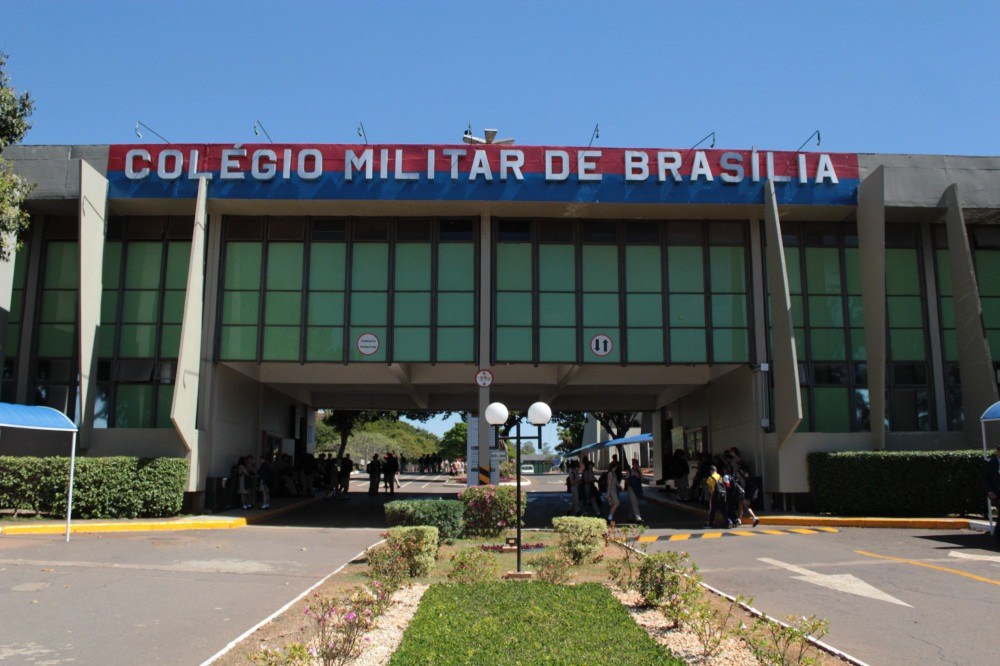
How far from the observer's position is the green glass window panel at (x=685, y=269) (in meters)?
21.5

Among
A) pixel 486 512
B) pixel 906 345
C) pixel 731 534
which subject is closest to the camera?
pixel 486 512

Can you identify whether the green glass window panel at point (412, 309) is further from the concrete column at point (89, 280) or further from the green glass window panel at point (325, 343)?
the concrete column at point (89, 280)

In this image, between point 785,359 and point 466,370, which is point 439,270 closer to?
point 466,370

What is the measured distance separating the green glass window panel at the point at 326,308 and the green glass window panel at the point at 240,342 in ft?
5.32

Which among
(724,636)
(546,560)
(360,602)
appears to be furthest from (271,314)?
(724,636)

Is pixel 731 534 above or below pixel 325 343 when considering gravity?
below

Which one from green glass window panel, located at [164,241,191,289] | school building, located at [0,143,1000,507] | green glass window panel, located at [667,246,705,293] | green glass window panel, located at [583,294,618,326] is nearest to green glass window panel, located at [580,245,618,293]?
school building, located at [0,143,1000,507]

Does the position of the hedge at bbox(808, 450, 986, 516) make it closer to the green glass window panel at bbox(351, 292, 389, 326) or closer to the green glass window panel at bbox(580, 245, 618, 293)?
the green glass window panel at bbox(580, 245, 618, 293)

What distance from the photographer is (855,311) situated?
70.8 feet

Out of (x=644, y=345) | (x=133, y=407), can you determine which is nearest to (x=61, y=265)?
→ (x=133, y=407)

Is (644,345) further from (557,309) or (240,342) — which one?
(240,342)

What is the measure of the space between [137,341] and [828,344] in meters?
18.5

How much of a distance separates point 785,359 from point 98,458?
16.6m

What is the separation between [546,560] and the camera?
10711 millimetres
